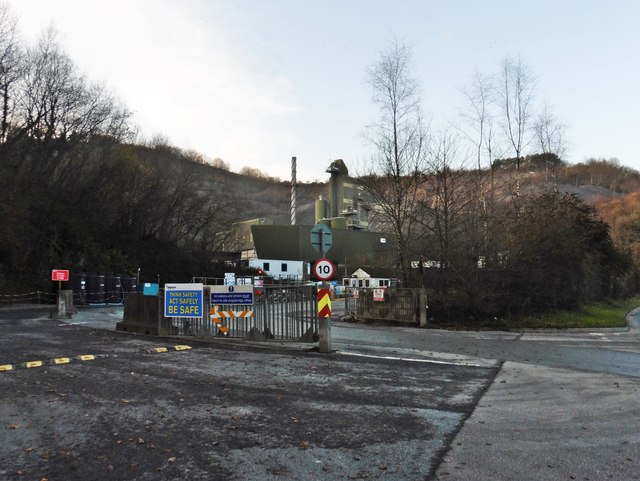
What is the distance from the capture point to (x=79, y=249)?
137ft

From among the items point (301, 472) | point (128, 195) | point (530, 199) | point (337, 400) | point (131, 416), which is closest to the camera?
point (301, 472)

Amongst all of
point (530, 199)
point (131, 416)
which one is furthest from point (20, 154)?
point (131, 416)

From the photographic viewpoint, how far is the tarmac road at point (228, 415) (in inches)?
194

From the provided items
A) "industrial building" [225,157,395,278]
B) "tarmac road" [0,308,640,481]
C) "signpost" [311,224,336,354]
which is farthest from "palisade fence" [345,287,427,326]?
"industrial building" [225,157,395,278]

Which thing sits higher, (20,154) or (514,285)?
(20,154)

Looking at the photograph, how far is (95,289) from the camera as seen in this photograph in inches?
1403

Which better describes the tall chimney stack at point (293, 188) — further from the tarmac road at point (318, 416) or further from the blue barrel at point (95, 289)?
the tarmac road at point (318, 416)

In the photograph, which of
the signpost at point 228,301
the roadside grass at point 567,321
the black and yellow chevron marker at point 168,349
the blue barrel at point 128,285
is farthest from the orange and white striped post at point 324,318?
the blue barrel at point 128,285

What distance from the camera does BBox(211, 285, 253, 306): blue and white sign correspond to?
46.6ft

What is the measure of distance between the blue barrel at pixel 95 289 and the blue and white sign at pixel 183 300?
22573 mm

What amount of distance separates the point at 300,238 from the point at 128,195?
30.7m

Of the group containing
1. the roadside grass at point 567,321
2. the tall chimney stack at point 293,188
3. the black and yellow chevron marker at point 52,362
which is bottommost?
the roadside grass at point 567,321

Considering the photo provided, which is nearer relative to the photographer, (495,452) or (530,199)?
(495,452)

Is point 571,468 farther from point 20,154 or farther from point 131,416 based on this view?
point 20,154
